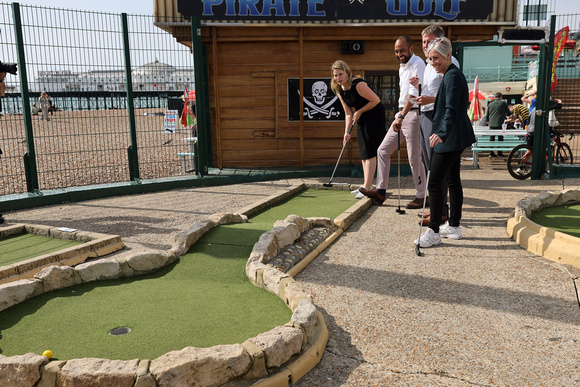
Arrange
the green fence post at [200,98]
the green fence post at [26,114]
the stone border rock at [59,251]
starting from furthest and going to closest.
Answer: the green fence post at [200,98] → the green fence post at [26,114] → the stone border rock at [59,251]

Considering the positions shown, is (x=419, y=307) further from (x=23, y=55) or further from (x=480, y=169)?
(x=480, y=169)

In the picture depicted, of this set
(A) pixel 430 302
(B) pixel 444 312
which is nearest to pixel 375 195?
(A) pixel 430 302

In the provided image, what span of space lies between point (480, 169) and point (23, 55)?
8616mm

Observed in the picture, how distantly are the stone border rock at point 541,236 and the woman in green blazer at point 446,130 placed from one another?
76 cm

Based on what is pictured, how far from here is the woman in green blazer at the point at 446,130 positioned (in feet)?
14.2

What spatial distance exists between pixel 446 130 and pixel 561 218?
1.99 meters

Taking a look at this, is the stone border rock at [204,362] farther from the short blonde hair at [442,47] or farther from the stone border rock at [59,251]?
the short blonde hair at [442,47]

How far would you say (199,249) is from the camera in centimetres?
433

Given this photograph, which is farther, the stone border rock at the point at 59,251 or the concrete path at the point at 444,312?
the stone border rock at the point at 59,251

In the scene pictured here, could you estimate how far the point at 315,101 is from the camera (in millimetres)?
9484

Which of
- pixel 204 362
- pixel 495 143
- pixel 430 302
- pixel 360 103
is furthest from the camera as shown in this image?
pixel 495 143

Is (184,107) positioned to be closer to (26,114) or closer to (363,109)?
(26,114)

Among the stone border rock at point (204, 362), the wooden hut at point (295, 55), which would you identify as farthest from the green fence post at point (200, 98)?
the stone border rock at point (204, 362)

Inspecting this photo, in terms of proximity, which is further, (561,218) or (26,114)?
(26,114)
